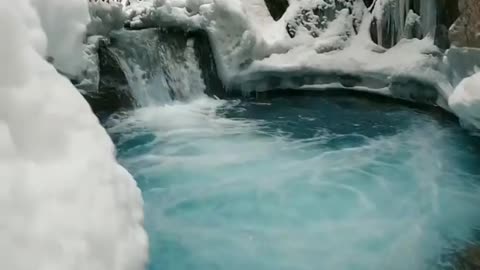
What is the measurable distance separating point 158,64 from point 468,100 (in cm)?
428

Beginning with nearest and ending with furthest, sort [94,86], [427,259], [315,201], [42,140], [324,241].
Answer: [42,140] → [427,259] → [324,241] → [315,201] → [94,86]

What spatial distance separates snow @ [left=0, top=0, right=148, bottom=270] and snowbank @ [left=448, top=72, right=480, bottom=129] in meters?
4.18

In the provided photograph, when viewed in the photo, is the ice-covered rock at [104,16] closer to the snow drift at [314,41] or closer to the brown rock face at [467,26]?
the snow drift at [314,41]

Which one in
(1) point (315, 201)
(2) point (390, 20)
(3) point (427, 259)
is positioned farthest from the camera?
(2) point (390, 20)

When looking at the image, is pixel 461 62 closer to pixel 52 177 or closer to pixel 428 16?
pixel 428 16

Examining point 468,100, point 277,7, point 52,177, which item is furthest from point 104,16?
point 52,177

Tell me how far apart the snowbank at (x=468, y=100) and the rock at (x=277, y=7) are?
387 centimetres

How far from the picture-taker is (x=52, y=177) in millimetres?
2020

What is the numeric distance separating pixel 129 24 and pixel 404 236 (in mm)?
5735

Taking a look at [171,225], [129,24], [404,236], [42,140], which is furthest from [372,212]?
[129,24]

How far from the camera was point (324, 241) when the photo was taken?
4207 millimetres

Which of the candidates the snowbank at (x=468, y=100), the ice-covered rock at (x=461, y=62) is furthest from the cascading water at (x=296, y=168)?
the ice-covered rock at (x=461, y=62)

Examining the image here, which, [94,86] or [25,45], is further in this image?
[94,86]

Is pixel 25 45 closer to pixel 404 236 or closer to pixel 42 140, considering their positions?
pixel 42 140
